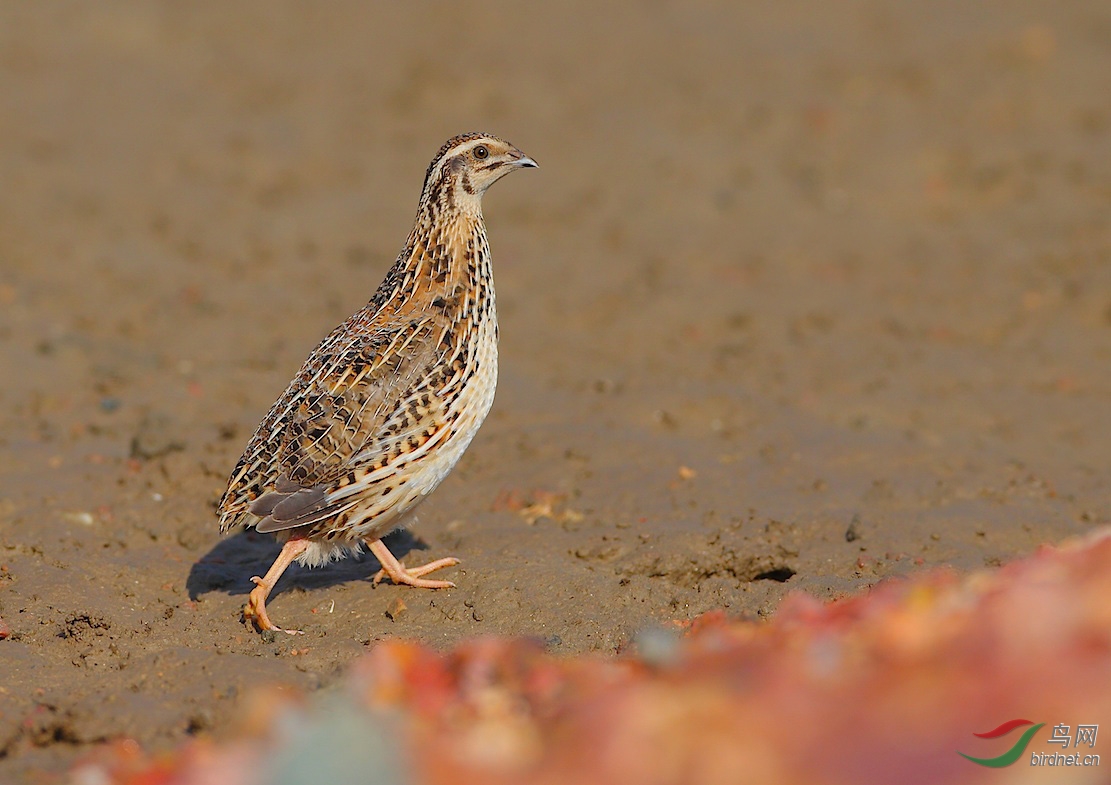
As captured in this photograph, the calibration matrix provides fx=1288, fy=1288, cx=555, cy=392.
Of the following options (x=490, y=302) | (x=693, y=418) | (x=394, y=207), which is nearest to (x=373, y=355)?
(x=490, y=302)

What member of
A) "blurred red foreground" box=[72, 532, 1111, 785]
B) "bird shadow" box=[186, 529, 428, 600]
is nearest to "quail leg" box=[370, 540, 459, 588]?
"bird shadow" box=[186, 529, 428, 600]

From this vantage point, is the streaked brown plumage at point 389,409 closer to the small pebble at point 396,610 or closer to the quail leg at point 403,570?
the quail leg at point 403,570

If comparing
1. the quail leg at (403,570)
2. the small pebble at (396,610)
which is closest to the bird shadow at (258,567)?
the quail leg at (403,570)

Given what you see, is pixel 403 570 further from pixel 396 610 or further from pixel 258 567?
pixel 258 567

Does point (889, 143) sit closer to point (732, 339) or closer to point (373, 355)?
point (732, 339)

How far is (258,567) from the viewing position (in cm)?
729

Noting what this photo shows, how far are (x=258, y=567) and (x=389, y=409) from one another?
156 cm

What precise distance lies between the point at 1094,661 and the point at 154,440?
639 cm

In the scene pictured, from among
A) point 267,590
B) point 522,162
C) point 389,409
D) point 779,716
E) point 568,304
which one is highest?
point 568,304

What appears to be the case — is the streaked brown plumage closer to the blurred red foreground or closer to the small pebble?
the small pebble

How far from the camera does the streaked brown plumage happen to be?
633 centimetres

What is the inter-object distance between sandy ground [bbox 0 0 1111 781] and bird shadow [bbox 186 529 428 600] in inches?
1.3

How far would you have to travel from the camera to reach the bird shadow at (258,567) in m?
6.96

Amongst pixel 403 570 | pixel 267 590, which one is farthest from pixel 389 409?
pixel 267 590
